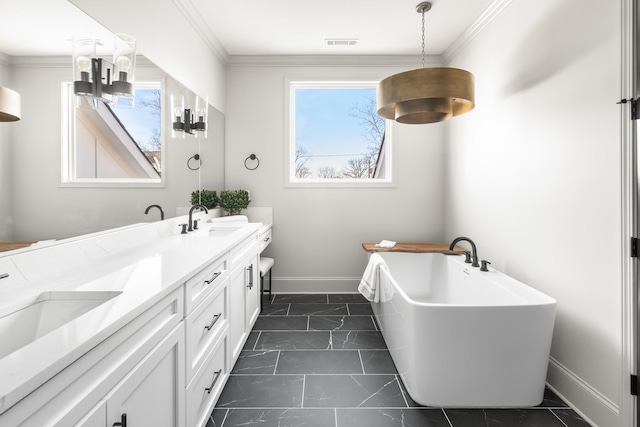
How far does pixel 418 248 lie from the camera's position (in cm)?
335

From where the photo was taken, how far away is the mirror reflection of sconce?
1147 millimetres

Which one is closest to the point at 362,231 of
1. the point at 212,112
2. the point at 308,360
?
the point at 308,360

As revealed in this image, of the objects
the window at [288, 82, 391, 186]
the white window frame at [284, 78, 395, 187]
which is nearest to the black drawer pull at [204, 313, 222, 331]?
the white window frame at [284, 78, 395, 187]

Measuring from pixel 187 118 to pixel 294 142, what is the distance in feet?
4.73

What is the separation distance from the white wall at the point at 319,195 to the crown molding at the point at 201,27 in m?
0.25

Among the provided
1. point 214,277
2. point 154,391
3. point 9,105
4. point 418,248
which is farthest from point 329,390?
point 9,105

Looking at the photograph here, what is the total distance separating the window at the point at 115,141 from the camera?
147cm

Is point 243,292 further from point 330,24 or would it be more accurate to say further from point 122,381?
point 330,24

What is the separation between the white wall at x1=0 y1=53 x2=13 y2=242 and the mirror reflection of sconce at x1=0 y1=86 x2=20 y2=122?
0.02 metres

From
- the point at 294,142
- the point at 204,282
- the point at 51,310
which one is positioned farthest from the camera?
the point at 294,142

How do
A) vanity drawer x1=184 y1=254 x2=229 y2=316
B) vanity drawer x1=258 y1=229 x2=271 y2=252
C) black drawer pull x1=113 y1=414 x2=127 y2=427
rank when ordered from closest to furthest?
black drawer pull x1=113 y1=414 x2=127 y2=427, vanity drawer x1=184 y1=254 x2=229 y2=316, vanity drawer x1=258 y1=229 x2=271 y2=252

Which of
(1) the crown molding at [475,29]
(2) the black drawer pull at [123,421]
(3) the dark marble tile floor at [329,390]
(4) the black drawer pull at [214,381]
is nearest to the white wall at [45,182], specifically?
(2) the black drawer pull at [123,421]

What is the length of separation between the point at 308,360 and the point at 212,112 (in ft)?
8.18

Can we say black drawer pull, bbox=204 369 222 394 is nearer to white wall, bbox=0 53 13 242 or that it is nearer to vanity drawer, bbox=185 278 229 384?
vanity drawer, bbox=185 278 229 384
